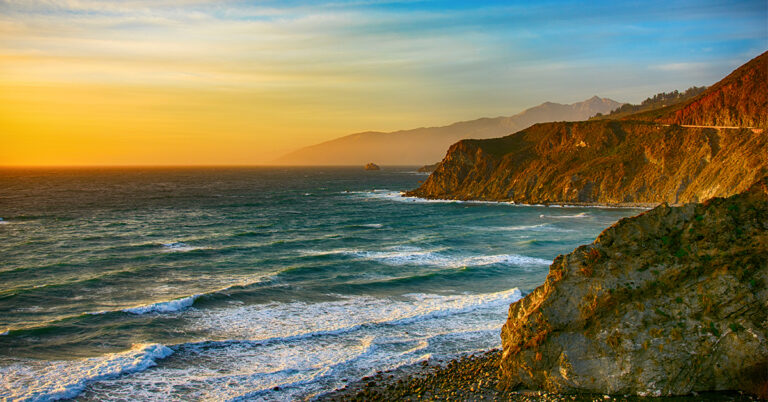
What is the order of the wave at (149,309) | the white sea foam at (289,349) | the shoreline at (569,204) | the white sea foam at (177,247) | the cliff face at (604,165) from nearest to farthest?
the white sea foam at (289,349), the wave at (149,309), the white sea foam at (177,247), the cliff face at (604,165), the shoreline at (569,204)

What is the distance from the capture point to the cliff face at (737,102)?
77.8m

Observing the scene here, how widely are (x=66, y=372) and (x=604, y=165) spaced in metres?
92.4

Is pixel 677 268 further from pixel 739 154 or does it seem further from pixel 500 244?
pixel 739 154

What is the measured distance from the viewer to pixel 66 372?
19.2 m

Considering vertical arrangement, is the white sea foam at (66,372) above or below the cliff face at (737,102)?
below

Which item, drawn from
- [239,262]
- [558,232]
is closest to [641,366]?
[239,262]

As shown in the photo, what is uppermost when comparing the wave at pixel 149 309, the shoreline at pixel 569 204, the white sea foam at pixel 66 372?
the shoreline at pixel 569 204

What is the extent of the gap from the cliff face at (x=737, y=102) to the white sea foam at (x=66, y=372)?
293 ft

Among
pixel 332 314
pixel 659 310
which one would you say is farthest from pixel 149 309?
pixel 659 310

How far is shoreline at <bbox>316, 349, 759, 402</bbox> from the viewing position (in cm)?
1523

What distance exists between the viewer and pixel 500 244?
48.9 m

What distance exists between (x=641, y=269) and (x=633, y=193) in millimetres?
77236

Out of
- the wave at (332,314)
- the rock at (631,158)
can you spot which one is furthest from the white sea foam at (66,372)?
the rock at (631,158)

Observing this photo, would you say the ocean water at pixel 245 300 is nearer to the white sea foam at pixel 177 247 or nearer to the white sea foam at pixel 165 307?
the white sea foam at pixel 165 307
